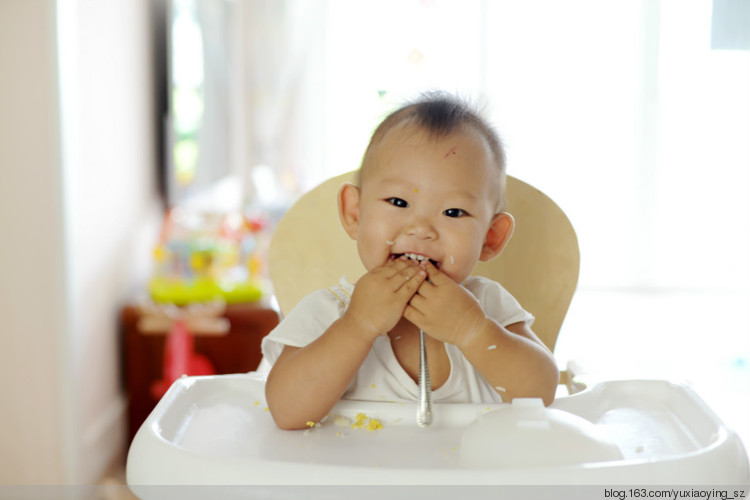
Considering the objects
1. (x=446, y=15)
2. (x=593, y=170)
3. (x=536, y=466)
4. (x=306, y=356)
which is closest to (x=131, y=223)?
(x=306, y=356)

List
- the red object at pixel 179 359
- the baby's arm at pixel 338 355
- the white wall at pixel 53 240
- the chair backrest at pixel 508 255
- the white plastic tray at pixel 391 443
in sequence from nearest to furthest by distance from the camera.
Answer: the white plastic tray at pixel 391 443 < the baby's arm at pixel 338 355 < the chair backrest at pixel 508 255 < the white wall at pixel 53 240 < the red object at pixel 179 359

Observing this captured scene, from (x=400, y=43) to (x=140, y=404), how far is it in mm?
2709

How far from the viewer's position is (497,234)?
976mm

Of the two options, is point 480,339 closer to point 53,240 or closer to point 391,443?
point 391,443

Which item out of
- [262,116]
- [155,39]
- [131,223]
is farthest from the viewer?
[262,116]

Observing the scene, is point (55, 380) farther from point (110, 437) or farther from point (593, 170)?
point (593, 170)

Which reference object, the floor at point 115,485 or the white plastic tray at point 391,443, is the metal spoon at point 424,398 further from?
the floor at point 115,485

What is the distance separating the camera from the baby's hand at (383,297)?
80cm

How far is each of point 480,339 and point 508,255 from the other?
0.32 metres

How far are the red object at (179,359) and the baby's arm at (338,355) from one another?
5.21ft

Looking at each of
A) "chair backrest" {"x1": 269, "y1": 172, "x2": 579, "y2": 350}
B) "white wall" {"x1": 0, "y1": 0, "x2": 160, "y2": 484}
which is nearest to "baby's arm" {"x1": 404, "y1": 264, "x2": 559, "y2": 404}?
"chair backrest" {"x1": 269, "y1": 172, "x2": 579, "y2": 350}

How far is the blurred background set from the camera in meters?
1.96

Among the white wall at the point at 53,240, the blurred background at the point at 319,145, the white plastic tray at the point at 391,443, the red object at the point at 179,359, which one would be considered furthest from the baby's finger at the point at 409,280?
the red object at the point at 179,359

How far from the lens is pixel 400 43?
14.6 feet
